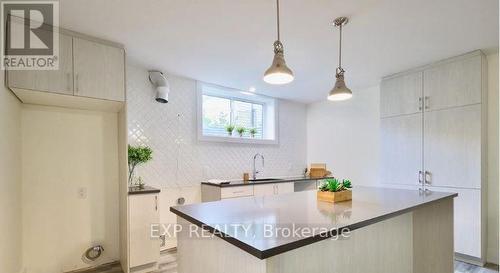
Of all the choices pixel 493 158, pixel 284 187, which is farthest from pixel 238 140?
pixel 493 158

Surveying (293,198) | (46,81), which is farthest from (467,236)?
(46,81)

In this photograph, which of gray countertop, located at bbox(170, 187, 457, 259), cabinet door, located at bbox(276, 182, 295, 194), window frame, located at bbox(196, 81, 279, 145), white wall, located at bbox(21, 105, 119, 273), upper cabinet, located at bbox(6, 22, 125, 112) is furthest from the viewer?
cabinet door, located at bbox(276, 182, 295, 194)

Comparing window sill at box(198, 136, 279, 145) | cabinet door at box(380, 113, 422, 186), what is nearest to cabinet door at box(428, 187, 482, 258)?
cabinet door at box(380, 113, 422, 186)

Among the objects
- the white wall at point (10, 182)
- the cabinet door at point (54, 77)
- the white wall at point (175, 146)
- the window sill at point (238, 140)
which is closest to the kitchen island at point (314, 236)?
the white wall at point (10, 182)

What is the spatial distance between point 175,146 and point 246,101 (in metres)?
1.62

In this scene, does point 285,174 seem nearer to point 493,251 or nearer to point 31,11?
point 493,251

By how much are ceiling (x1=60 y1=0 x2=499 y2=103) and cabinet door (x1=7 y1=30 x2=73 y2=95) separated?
202mm

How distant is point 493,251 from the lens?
281cm

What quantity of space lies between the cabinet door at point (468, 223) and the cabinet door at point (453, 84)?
3.43ft

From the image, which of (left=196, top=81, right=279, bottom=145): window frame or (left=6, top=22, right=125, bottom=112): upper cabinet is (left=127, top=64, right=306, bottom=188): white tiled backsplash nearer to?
(left=196, top=81, right=279, bottom=145): window frame

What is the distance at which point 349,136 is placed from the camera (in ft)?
14.5

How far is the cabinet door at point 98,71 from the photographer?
7.48ft

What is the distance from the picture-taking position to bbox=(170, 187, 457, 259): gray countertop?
3.43 ft
